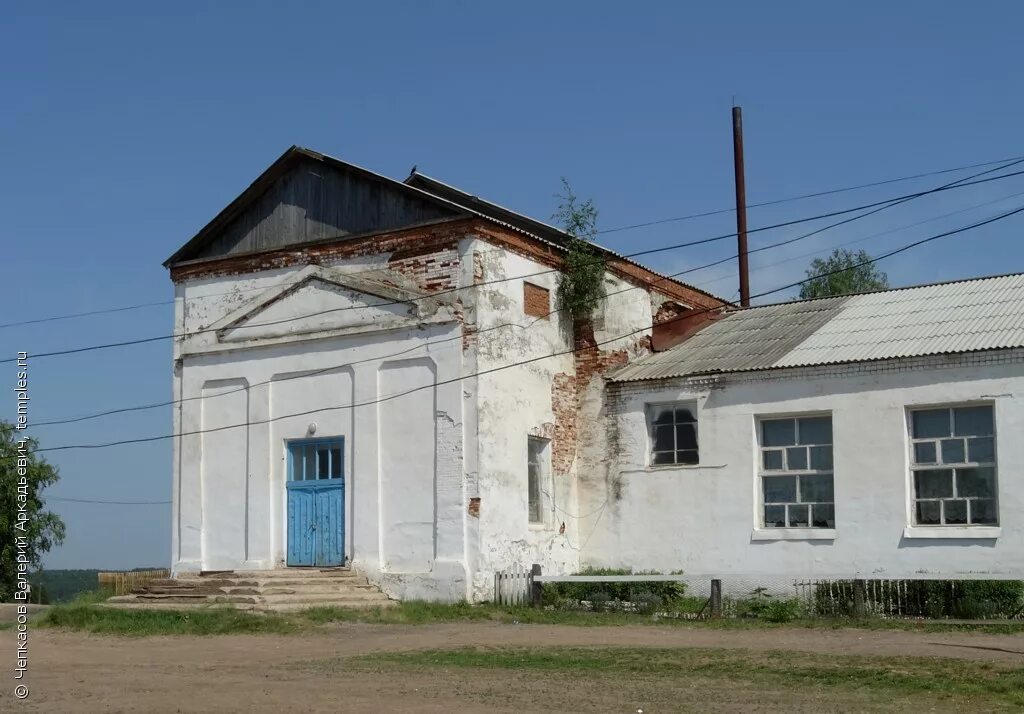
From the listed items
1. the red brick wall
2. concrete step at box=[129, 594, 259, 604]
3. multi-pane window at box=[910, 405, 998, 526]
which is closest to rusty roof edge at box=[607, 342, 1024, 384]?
multi-pane window at box=[910, 405, 998, 526]

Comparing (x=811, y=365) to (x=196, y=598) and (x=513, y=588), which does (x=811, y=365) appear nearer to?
(x=513, y=588)

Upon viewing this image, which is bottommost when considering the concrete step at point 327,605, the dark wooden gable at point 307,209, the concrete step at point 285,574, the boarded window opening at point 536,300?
the concrete step at point 327,605

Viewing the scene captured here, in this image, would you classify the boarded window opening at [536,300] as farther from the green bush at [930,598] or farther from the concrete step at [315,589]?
the green bush at [930,598]

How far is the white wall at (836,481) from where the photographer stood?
1933 cm

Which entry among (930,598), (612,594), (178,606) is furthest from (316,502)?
(930,598)

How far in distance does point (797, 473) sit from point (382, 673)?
10.4 m

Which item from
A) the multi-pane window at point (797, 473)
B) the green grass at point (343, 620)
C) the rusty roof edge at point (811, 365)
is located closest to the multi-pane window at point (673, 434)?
the rusty roof edge at point (811, 365)

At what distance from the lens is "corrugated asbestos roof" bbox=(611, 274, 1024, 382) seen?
2052cm

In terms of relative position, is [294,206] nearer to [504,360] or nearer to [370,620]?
[504,360]

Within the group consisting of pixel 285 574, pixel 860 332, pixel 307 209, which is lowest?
pixel 285 574

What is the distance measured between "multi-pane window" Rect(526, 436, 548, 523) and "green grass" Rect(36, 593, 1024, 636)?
8.78ft

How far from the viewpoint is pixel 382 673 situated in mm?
13000

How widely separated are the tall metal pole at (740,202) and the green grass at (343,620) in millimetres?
16632

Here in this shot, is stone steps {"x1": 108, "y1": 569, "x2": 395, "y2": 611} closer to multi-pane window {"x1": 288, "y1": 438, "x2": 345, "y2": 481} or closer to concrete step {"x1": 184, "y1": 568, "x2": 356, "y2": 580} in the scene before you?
concrete step {"x1": 184, "y1": 568, "x2": 356, "y2": 580}
